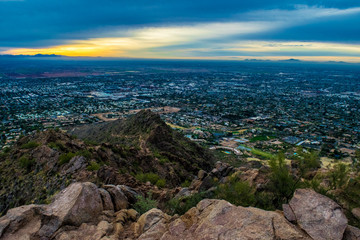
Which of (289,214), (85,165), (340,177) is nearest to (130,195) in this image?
A: (85,165)

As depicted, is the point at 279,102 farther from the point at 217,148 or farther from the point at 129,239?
Answer: the point at 129,239

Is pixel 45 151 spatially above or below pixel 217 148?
above

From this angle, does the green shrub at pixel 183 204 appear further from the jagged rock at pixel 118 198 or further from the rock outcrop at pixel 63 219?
the rock outcrop at pixel 63 219

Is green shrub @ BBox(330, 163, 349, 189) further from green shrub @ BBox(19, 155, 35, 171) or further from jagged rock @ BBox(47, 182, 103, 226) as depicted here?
green shrub @ BBox(19, 155, 35, 171)

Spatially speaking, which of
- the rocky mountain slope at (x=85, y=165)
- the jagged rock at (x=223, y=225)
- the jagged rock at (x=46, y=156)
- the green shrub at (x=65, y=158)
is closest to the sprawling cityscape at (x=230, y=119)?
the rocky mountain slope at (x=85, y=165)

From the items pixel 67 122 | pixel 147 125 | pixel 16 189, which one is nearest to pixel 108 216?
pixel 16 189

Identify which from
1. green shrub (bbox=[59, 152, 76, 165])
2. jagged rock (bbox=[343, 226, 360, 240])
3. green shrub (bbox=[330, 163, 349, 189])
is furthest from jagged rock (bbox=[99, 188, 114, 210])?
green shrub (bbox=[330, 163, 349, 189])

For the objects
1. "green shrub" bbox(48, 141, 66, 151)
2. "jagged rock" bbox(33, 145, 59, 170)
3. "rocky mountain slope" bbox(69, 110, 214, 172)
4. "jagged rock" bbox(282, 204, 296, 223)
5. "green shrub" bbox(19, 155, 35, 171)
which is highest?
"jagged rock" bbox(282, 204, 296, 223)

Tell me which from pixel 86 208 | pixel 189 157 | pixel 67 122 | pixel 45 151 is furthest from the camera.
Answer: pixel 67 122
